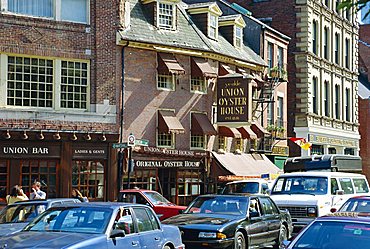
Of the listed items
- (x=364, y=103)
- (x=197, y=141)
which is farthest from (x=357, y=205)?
(x=364, y=103)

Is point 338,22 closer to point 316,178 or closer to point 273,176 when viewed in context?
point 273,176

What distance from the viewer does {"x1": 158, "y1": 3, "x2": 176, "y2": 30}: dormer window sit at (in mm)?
28203

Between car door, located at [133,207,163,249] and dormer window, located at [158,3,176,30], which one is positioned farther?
dormer window, located at [158,3,176,30]

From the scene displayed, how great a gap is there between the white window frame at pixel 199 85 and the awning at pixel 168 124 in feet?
6.93

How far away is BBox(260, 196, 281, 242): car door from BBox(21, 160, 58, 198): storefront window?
9.53m

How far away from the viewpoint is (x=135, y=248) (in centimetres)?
1098

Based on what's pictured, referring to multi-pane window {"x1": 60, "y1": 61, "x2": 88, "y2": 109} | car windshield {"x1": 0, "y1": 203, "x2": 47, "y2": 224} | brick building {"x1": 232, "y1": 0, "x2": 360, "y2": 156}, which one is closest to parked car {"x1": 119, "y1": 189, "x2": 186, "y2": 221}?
multi-pane window {"x1": 60, "y1": 61, "x2": 88, "y2": 109}

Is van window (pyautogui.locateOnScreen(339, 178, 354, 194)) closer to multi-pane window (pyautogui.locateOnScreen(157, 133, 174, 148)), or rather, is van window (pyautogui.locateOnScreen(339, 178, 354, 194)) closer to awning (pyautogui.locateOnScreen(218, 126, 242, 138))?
multi-pane window (pyautogui.locateOnScreen(157, 133, 174, 148))

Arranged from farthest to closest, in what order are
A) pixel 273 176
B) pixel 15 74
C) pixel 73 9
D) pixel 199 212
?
pixel 273 176
pixel 73 9
pixel 15 74
pixel 199 212

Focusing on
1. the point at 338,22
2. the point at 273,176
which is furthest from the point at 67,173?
the point at 338,22

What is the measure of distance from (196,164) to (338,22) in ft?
67.2

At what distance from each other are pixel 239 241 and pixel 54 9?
42.8ft

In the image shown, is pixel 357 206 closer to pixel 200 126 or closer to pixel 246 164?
pixel 200 126

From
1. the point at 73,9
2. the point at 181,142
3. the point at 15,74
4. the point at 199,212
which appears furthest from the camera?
the point at 181,142
